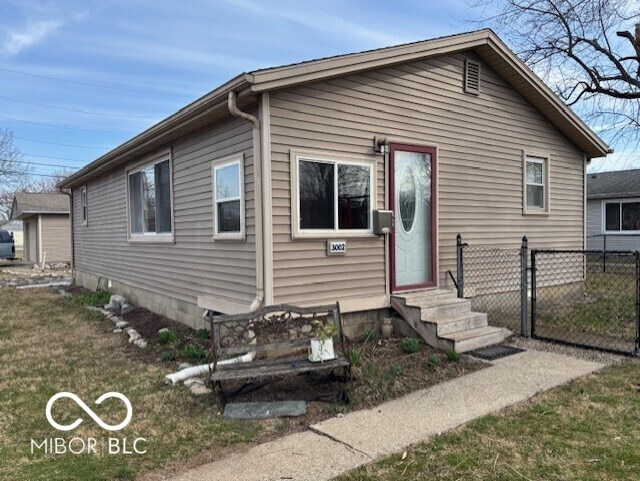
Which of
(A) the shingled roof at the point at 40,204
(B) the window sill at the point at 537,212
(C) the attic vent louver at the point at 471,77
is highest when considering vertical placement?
(C) the attic vent louver at the point at 471,77

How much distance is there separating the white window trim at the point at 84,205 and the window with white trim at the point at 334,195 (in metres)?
9.66

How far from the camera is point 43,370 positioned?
562 cm

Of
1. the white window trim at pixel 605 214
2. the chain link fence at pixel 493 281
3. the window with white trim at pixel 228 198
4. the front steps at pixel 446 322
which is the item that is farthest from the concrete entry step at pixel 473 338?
the white window trim at pixel 605 214

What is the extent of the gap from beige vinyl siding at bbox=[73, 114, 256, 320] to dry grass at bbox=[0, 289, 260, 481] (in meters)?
1.37

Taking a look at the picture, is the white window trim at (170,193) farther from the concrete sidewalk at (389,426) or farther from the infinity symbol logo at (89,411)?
the concrete sidewalk at (389,426)

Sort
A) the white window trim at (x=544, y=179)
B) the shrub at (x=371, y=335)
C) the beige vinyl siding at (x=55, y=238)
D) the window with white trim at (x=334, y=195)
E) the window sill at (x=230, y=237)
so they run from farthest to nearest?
the beige vinyl siding at (x=55, y=238) → the white window trim at (x=544, y=179) → the shrub at (x=371, y=335) → the window sill at (x=230, y=237) → the window with white trim at (x=334, y=195)

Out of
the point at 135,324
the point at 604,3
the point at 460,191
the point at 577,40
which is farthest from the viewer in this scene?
the point at 577,40

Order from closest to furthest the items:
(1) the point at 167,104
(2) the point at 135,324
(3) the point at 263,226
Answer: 1. (3) the point at 263,226
2. (2) the point at 135,324
3. (1) the point at 167,104

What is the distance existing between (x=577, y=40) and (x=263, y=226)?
1738 centimetres

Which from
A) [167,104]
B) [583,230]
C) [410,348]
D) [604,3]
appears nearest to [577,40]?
[604,3]

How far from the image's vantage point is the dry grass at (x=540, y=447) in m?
3.06

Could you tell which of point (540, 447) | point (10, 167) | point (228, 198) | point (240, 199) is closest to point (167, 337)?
point (228, 198)

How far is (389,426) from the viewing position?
12.6 feet

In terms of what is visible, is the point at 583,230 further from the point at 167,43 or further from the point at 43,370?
the point at 167,43
